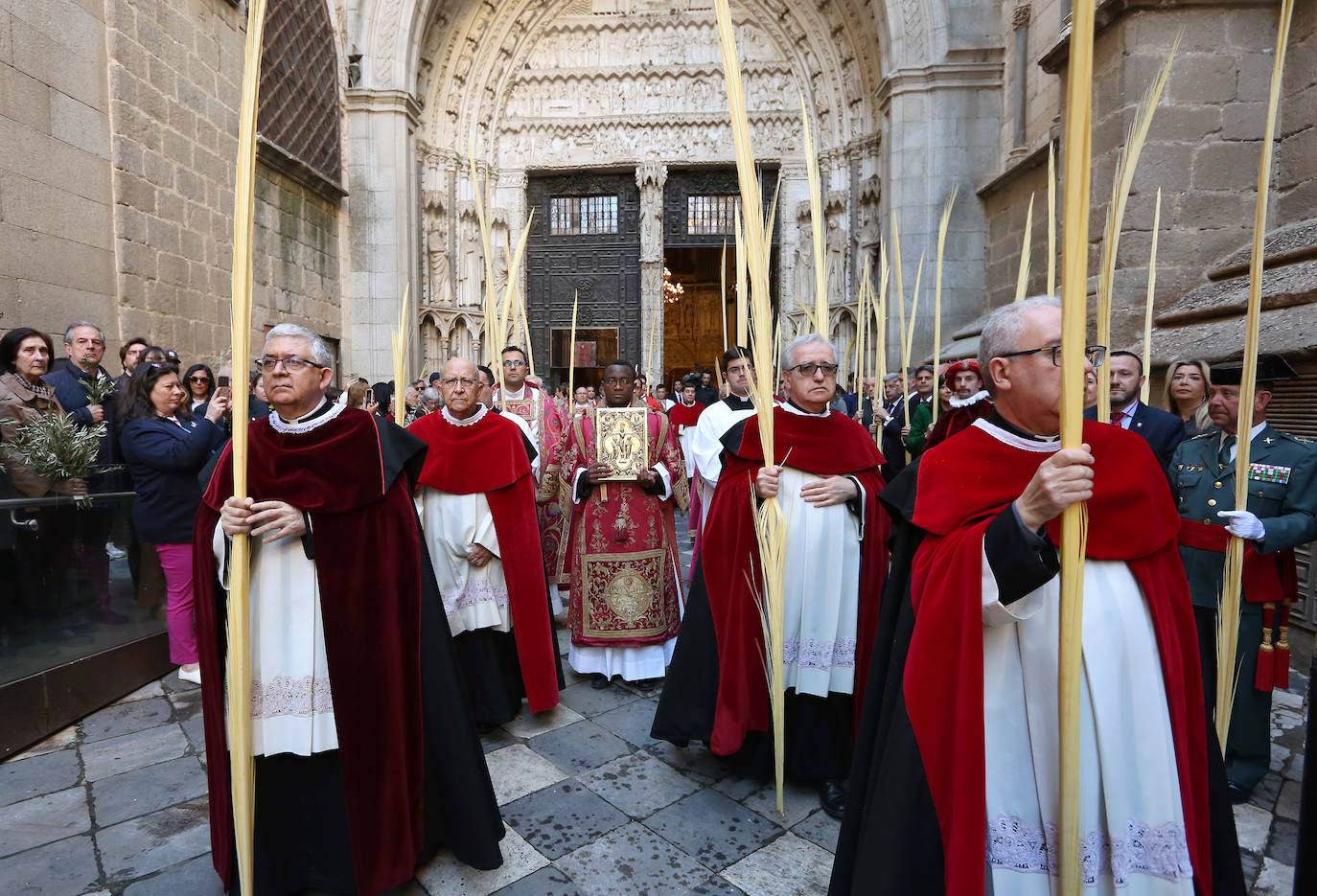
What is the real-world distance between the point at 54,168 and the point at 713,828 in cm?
721

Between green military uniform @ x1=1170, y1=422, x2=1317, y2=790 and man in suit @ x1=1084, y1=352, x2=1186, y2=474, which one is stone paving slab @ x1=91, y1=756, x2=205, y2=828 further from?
man in suit @ x1=1084, y1=352, x2=1186, y2=474

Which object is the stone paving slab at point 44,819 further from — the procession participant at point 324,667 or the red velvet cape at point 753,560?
the red velvet cape at point 753,560

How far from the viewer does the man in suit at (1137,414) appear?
11.7 feet

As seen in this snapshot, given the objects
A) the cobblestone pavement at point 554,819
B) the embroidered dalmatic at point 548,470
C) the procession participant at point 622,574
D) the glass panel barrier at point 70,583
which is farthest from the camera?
Result: the embroidered dalmatic at point 548,470

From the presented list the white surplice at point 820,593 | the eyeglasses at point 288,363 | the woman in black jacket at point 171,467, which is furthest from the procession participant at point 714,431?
the woman in black jacket at point 171,467

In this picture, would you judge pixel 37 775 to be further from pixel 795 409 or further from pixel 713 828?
pixel 795 409

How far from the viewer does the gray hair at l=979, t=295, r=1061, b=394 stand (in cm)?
156

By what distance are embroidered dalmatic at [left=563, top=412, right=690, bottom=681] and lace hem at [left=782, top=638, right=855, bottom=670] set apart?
4.38 ft

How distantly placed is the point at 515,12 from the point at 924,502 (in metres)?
13.4

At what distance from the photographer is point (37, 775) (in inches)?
121

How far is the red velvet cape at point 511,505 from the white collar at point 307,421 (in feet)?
3.77

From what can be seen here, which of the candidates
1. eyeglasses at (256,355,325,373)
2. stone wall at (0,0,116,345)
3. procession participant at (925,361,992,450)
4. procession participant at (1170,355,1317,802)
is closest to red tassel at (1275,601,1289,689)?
procession participant at (1170,355,1317,802)

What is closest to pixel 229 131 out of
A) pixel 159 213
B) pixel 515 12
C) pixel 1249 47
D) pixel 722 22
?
pixel 159 213

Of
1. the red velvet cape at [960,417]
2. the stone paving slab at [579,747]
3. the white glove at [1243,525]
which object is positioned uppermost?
the red velvet cape at [960,417]
